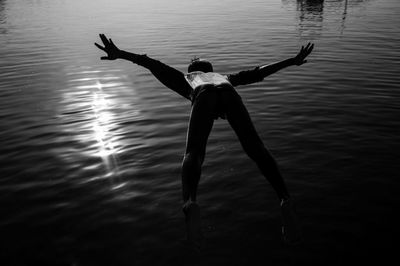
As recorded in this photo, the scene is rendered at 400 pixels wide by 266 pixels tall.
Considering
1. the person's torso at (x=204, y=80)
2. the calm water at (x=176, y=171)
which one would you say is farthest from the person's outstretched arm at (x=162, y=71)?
the calm water at (x=176, y=171)

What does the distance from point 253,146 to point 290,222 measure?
129cm

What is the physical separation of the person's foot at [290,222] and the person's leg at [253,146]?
0.41ft

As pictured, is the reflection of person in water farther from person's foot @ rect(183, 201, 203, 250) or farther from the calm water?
the calm water

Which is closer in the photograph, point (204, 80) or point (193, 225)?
point (193, 225)

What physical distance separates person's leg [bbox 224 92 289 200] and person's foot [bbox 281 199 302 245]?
0.41 feet

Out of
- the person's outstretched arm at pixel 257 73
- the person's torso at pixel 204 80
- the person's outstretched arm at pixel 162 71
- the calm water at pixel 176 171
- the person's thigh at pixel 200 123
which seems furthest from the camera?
the person's outstretched arm at pixel 257 73

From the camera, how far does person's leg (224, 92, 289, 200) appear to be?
192 inches

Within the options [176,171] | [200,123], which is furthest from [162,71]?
[176,171]

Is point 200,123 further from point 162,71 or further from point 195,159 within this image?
point 162,71

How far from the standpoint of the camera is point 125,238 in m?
5.65

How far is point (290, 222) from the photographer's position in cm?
495

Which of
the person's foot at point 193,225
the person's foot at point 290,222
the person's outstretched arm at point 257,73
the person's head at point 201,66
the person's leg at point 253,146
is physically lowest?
the person's foot at point 290,222

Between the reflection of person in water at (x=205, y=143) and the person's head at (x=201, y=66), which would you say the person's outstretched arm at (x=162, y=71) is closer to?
the person's head at (x=201, y=66)

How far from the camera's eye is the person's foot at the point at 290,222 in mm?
4867
